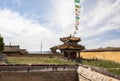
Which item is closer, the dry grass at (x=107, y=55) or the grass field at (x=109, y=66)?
the grass field at (x=109, y=66)

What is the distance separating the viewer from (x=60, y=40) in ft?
136

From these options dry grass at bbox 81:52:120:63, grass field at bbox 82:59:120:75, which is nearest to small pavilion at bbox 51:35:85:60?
dry grass at bbox 81:52:120:63

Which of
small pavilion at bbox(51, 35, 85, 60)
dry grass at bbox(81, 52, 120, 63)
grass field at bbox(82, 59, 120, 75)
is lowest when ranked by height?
grass field at bbox(82, 59, 120, 75)

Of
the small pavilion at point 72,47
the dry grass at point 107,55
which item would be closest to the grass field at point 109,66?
the dry grass at point 107,55

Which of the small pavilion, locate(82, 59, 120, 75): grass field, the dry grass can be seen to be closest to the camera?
locate(82, 59, 120, 75): grass field

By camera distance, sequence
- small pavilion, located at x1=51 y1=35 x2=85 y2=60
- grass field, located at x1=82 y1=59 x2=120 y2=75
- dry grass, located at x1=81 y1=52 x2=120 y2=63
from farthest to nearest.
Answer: small pavilion, located at x1=51 y1=35 x2=85 y2=60
dry grass, located at x1=81 y1=52 x2=120 y2=63
grass field, located at x1=82 y1=59 x2=120 y2=75

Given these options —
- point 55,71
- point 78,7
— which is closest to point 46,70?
point 55,71

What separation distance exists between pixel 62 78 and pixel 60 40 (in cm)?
2405

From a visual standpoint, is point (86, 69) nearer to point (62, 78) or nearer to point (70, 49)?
point (62, 78)

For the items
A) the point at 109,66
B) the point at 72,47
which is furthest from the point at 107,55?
the point at 109,66

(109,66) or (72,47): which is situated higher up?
(72,47)

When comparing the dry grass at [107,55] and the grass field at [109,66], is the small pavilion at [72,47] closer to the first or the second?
the dry grass at [107,55]

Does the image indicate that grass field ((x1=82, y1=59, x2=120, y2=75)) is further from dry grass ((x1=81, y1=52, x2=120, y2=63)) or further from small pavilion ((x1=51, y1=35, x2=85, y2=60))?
small pavilion ((x1=51, y1=35, x2=85, y2=60))

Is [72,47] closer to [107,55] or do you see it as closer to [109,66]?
[107,55]
